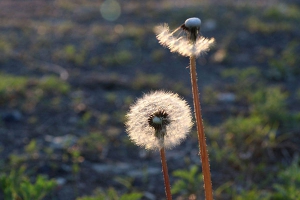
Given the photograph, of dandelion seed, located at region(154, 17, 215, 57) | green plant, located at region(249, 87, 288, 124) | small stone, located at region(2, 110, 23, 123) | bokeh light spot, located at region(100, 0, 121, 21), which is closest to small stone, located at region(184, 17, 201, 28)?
dandelion seed, located at region(154, 17, 215, 57)

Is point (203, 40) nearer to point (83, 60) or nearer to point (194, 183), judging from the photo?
point (194, 183)

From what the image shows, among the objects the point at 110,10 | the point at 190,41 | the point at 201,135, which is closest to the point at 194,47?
the point at 190,41

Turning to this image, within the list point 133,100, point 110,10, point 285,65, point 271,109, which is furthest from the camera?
point 110,10

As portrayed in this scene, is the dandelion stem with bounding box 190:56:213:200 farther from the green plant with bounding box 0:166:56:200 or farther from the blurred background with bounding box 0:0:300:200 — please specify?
the green plant with bounding box 0:166:56:200

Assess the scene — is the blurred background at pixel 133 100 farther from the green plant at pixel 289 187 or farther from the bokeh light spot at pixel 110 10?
the bokeh light spot at pixel 110 10

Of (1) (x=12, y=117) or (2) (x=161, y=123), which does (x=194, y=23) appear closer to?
(2) (x=161, y=123)
